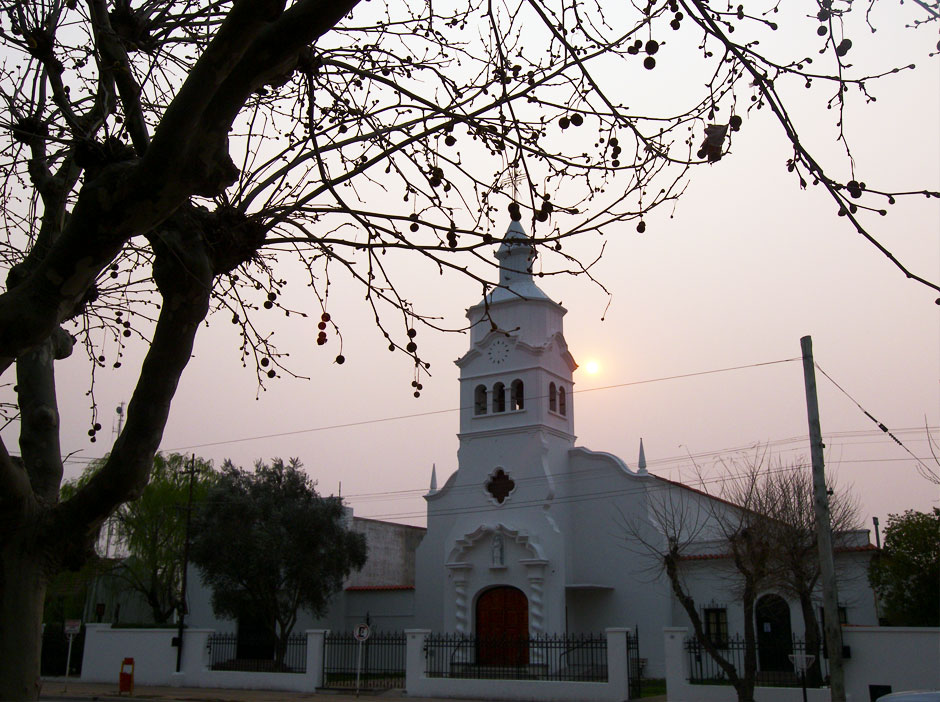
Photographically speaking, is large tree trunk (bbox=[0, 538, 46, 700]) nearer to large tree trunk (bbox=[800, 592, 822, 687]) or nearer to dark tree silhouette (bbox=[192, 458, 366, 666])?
large tree trunk (bbox=[800, 592, 822, 687])

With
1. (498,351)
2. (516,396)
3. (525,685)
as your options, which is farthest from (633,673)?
(498,351)

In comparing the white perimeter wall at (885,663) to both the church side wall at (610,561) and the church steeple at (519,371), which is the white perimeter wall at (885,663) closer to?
the church side wall at (610,561)

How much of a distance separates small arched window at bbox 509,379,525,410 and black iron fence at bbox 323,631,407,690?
357 inches

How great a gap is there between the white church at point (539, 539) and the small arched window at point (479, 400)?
0.16ft

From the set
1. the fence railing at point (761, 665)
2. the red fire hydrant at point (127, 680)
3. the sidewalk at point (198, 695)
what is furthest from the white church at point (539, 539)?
the red fire hydrant at point (127, 680)

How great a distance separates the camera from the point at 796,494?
81.7 feet

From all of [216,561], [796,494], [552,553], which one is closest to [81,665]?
[216,561]

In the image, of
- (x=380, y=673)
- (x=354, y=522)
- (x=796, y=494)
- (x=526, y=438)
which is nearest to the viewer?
(x=796, y=494)

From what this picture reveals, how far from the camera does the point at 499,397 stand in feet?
112

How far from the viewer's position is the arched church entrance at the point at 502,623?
29.4 metres

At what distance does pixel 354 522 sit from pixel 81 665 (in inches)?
474

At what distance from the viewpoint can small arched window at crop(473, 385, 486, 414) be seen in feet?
112

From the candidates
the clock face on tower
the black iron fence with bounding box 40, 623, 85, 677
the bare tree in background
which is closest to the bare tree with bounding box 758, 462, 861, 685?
the bare tree in background

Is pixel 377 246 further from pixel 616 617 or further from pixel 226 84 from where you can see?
pixel 616 617
